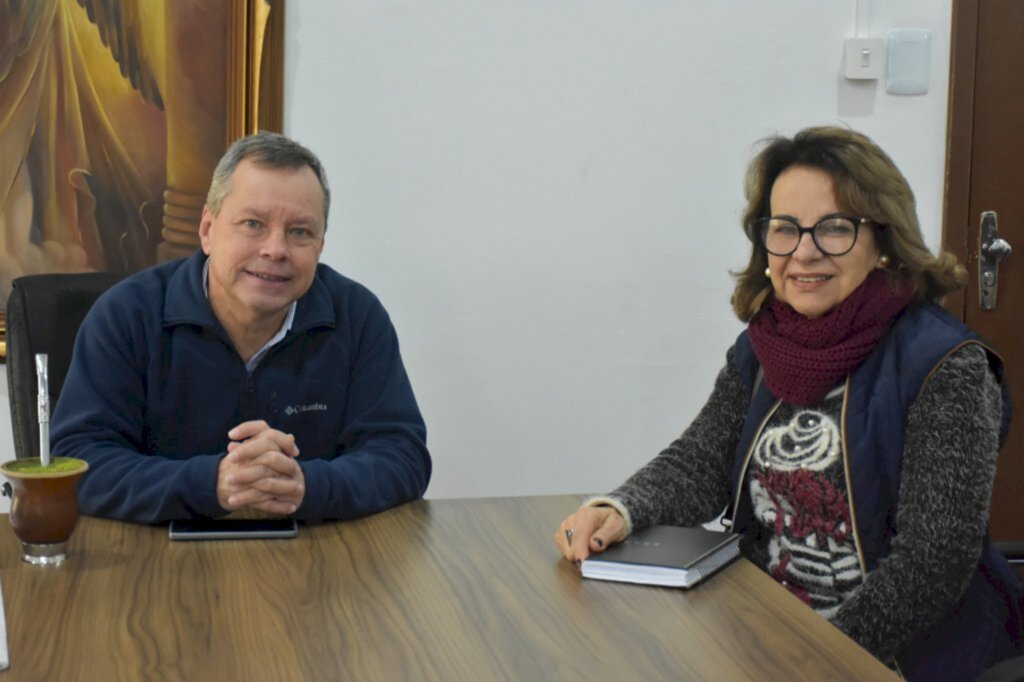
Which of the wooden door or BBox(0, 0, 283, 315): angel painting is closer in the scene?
BBox(0, 0, 283, 315): angel painting

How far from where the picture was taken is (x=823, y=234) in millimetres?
1950

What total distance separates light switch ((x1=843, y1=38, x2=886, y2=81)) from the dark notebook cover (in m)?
1.89

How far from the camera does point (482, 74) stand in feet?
9.95

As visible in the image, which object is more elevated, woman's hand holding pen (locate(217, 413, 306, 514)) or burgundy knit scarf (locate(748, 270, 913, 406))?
burgundy knit scarf (locate(748, 270, 913, 406))

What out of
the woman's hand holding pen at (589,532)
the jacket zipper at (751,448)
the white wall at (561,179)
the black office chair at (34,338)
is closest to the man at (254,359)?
the black office chair at (34,338)

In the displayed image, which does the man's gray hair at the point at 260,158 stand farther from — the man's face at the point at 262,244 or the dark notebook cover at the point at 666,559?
the dark notebook cover at the point at 666,559

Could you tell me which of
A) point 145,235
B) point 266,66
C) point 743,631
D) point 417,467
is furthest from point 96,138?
point 743,631

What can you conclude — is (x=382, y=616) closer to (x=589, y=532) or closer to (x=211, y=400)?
(x=589, y=532)

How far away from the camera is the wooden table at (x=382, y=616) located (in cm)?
122

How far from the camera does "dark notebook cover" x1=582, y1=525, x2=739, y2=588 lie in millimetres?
1526

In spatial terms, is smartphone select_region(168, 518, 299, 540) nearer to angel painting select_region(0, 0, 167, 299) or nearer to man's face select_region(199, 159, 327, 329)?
man's face select_region(199, 159, 327, 329)

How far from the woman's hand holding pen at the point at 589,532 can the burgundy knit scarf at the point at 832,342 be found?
1.32ft

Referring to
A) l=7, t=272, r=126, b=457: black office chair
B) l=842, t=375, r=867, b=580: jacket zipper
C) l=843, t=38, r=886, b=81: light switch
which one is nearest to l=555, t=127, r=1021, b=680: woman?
l=842, t=375, r=867, b=580: jacket zipper

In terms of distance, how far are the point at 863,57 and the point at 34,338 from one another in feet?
7.22
